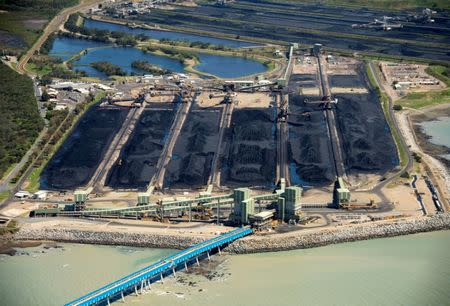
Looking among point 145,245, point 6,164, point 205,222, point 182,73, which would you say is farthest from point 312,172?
point 182,73

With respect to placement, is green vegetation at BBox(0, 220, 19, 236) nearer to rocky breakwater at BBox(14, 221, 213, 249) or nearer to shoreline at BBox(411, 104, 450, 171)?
rocky breakwater at BBox(14, 221, 213, 249)

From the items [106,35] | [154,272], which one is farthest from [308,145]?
[106,35]

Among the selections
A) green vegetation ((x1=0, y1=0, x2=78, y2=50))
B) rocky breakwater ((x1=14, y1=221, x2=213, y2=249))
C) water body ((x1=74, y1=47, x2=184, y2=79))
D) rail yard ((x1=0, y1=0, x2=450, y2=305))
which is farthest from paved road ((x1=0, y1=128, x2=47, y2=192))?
green vegetation ((x1=0, y1=0, x2=78, y2=50))

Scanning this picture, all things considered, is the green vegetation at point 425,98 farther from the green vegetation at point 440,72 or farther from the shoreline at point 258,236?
the shoreline at point 258,236

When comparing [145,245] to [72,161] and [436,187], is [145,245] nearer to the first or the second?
[72,161]

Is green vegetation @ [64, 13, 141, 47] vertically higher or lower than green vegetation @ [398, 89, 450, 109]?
higher

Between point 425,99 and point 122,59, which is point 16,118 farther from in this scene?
point 425,99
